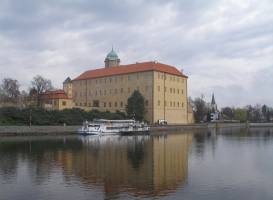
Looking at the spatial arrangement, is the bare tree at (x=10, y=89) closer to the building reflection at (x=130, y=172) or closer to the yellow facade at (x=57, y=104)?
the yellow facade at (x=57, y=104)

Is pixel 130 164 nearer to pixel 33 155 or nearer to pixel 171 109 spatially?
pixel 33 155

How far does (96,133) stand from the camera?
2325 inches

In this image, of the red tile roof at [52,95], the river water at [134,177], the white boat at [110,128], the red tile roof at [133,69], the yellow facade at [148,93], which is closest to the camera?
the river water at [134,177]

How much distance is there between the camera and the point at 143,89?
8319 cm

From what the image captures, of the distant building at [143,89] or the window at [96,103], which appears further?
the window at [96,103]

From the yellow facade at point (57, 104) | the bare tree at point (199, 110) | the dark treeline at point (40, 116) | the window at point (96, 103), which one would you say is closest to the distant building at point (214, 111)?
the bare tree at point (199, 110)

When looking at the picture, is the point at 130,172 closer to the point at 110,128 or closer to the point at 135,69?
the point at 110,128

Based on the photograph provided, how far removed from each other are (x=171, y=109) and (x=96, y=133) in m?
29.6

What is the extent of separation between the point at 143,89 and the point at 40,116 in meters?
27.2

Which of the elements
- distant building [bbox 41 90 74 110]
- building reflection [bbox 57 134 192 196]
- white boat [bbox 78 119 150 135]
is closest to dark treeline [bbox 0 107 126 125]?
white boat [bbox 78 119 150 135]

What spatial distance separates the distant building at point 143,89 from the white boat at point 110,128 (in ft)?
44.8

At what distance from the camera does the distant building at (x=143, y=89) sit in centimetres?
8181

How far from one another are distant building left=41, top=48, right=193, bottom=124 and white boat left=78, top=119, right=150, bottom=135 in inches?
538

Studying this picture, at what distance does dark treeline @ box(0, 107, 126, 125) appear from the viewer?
59.6 metres
